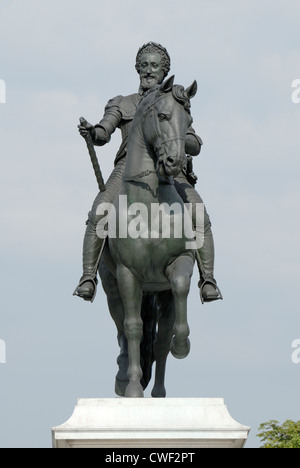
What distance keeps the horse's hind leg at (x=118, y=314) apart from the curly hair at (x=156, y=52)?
8.25 feet

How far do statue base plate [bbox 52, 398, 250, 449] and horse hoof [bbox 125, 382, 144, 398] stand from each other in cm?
59

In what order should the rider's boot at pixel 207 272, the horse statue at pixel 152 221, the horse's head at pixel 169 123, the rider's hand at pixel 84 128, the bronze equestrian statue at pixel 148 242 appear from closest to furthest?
the horse's head at pixel 169 123
the horse statue at pixel 152 221
the bronze equestrian statue at pixel 148 242
the rider's boot at pixel 207 272
the rider's hand at pixel 84 128

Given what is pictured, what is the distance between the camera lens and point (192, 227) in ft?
50.5

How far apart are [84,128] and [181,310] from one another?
262cm

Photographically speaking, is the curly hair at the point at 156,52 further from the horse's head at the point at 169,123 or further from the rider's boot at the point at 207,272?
the rider's boot at the point at 207,272

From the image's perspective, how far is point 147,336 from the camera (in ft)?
53.1

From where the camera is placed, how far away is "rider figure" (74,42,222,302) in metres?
15.3

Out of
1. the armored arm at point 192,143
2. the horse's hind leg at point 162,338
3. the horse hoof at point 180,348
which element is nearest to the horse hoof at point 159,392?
the horse's hind leg at point 162,338

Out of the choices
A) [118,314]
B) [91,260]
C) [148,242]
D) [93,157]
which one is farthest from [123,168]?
[118,314]

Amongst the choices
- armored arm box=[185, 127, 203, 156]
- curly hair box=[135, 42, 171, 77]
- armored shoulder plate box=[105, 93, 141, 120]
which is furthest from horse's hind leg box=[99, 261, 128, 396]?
curly hair box=[135, 42, 171, 77]

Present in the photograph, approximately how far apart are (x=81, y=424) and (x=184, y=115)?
3510 mm

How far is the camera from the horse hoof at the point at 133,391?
47.3 feet
